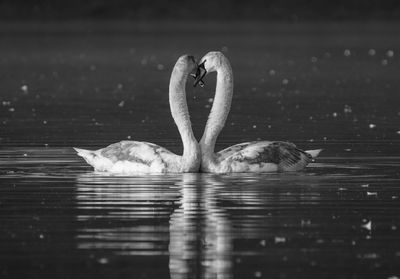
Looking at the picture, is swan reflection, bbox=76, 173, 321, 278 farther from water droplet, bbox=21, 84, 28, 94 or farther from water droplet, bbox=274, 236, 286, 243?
water droplet, bbox=21, 84, 28, 94

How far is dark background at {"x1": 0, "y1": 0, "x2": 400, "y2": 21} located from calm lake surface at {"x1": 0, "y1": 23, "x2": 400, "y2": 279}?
199 ft

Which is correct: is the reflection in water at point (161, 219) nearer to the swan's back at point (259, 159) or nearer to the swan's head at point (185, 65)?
the swan's back at point (259, 159)

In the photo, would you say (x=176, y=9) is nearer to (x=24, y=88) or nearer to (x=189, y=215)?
(x=24, y=88)

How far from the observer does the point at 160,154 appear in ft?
60.8

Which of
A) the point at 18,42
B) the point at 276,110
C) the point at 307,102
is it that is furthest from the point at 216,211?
the point at 18,42

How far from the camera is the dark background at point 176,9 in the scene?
340ft

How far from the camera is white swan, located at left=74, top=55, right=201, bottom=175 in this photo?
18.5 m

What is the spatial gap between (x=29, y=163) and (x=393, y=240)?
7.48 metres

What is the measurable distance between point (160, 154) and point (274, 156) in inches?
55.0

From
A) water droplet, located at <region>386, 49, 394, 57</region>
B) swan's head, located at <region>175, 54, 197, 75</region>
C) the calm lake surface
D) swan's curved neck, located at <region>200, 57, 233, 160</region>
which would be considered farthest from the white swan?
water droplet, located at <region>386, 49, 394, 57</region>

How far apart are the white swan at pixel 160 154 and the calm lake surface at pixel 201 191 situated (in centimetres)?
22

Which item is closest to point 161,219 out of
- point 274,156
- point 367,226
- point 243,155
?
point 367,226

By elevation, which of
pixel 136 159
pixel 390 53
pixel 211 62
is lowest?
pixel 136 159

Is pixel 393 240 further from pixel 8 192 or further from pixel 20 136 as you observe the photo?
pixel 20 136
